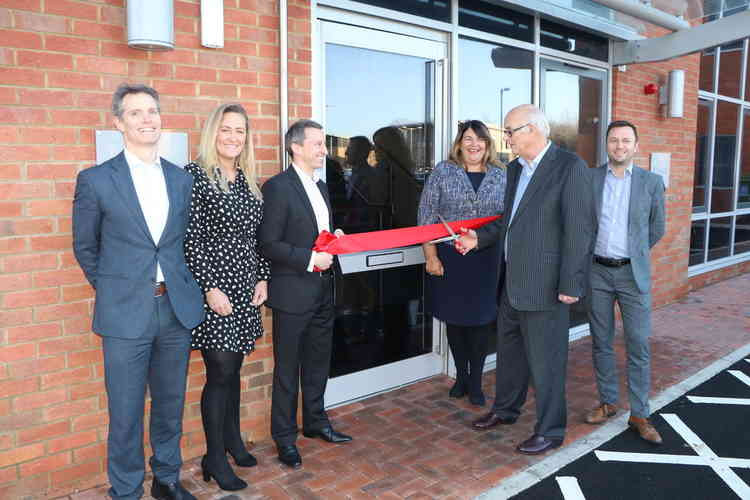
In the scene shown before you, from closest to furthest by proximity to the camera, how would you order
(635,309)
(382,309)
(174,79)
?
(174,79) < (635,309) < (382,309)

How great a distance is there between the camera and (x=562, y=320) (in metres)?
3.80

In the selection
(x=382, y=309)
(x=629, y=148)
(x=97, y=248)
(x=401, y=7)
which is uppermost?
(x=401, y=7)

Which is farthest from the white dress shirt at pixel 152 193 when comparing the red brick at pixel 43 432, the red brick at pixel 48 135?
the red brick at pixel 43 432

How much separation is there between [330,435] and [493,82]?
10.9ft

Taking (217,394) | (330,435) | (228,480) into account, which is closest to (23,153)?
(217,394)

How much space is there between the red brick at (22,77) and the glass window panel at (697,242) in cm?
845

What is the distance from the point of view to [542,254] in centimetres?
364

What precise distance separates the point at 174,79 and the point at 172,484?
2.15 m

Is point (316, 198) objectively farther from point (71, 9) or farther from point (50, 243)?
point (71, 9)

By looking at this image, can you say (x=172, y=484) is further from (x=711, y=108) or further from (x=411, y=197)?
(x=711, y=108)

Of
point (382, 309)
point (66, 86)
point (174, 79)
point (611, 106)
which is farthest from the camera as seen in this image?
point (611, 106)

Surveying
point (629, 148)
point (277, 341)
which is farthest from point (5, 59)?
point (629, 148)

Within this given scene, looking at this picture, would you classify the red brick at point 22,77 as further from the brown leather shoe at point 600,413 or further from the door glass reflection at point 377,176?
the brown leather shoe at point 600,413

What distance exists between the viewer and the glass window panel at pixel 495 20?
16.5 ft
